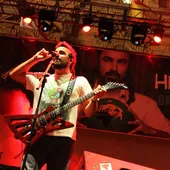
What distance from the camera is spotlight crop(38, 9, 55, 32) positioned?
17.6ft

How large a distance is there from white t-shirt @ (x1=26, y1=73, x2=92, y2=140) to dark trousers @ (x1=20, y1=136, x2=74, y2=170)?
0.06m

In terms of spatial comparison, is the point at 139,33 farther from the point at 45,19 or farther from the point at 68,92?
the point at 68,92

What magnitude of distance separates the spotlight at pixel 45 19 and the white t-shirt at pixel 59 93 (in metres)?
2.35

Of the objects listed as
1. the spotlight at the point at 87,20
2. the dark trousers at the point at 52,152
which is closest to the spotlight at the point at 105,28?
the spotlight at the point at 87,20

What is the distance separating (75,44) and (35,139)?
3.19 metres

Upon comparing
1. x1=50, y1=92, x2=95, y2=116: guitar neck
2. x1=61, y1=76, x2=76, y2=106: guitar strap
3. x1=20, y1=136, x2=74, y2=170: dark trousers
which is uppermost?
x1=61, y1=76, x2=76, y2=106: guitar strap

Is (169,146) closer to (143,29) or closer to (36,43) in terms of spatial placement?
(143,29)

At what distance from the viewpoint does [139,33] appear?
215 inches

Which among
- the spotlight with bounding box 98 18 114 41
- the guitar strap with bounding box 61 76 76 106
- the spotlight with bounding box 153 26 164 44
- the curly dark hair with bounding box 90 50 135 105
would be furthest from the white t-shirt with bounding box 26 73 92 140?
the spotlight with bounding box 153 26 164 44

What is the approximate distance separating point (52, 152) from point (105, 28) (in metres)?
3.01

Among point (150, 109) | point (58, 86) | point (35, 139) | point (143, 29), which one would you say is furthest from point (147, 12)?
point (35, 139)

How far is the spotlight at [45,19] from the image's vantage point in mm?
5371

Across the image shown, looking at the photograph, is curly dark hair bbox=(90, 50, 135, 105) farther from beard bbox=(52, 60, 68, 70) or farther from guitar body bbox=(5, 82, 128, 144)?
guitar body bbox=(5, 82, 128, 144)

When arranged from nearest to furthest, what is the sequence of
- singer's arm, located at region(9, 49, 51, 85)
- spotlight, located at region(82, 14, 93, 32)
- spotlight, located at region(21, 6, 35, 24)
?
singer's arm, located at region(9, 49, 51, 85)
spotlight, located at region(21, 6, 35, 24)
spotlight, located at region(82, 14, 93, 32)
